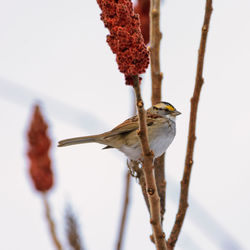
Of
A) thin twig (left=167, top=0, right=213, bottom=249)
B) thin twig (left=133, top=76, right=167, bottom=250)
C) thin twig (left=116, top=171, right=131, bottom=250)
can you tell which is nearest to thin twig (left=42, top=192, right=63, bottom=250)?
thin twig (left=116, top=171, right=131, bottom=250)

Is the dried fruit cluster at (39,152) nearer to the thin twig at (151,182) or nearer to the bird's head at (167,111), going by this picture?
the bird's head at (167,111)

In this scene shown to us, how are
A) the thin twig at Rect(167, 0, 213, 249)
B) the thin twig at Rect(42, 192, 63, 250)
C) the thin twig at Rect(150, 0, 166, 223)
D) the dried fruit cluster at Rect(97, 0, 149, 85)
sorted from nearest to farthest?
1. the dried fruit cluster at Rect(97, 0, 149, 85)
2. the thin twig at Rect(167, 0, 213, 249)
3. the thin twig at Rect(150, 0, 166, 223)
4. the thin twig at Rect(42, 192, 63, 250)

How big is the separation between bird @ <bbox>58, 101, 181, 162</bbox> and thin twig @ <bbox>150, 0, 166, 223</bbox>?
0.38 meters

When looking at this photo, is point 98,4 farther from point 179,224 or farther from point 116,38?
point 179,224

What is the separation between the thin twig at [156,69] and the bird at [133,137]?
0.38 meters

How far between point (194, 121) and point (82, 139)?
159cm

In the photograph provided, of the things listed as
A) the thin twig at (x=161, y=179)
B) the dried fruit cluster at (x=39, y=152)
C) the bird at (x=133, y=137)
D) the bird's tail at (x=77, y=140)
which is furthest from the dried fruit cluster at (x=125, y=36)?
the dried fruit cluster at (x=39, y=152)

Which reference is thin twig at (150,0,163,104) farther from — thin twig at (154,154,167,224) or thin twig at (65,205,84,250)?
thin twig at (65,205,84,250)

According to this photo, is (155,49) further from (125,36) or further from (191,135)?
(125,36)

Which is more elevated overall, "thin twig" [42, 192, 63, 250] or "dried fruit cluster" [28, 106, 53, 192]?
"dried fruit cluster" [28, 106, 53, 192]

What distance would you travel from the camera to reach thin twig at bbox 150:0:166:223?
9.04 ft

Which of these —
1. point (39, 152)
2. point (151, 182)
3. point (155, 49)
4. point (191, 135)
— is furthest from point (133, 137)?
point (151, 182)

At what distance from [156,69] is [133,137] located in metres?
0.99

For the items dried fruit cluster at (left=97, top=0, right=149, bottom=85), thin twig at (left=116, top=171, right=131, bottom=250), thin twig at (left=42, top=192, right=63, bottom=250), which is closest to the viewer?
dried fruit cluster at (left=97, top=0, right=149, bottom=85)
